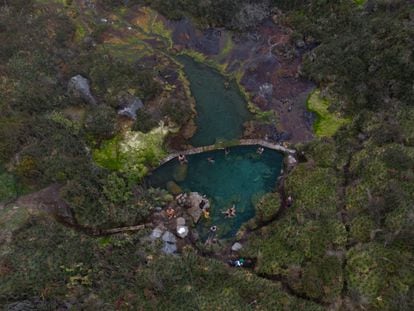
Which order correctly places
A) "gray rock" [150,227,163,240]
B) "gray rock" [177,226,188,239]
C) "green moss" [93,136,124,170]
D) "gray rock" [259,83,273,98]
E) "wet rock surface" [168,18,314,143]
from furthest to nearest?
"gray rock" [259,83,273,98] < "wet rock surface" [168,18,314,143] < "green moss" [93,136,124,170] < "gray rock" [177,226,188,239] < "gray rock" [150,227,163,240]

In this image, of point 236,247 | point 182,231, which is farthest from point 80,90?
point 236,247

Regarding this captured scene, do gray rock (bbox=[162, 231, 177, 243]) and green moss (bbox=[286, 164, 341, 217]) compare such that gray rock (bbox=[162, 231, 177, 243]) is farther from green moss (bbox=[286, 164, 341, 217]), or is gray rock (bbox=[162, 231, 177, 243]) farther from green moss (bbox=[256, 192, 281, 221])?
green moss (bbox=[286, 164, 341, 217])

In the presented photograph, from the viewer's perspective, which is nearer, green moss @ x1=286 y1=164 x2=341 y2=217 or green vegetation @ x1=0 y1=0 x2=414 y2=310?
green vegetation @ x1=0 y1=0 x2=414 y2=310

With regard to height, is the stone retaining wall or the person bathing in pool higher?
the stone retaining wall

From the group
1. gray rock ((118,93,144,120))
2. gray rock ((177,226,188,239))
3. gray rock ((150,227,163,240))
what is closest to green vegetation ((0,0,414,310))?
gray rock ((118,93,144,120))

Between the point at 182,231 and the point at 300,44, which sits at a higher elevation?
the point at 300,44

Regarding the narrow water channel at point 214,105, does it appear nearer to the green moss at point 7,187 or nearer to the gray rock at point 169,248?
the gray rock at point 169,248

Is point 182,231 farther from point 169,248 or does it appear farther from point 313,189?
point 313,189
